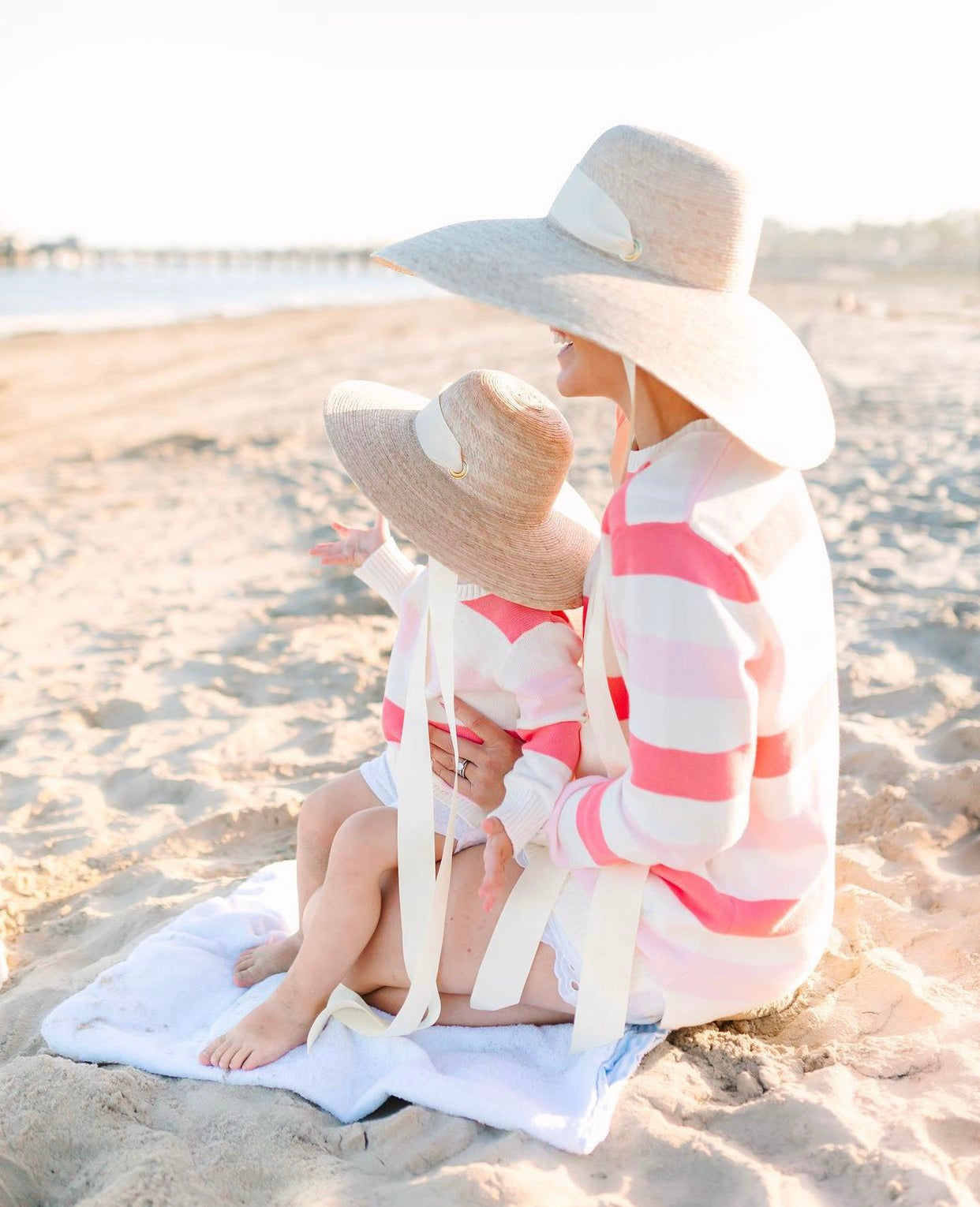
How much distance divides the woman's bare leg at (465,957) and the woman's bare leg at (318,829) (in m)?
0.18

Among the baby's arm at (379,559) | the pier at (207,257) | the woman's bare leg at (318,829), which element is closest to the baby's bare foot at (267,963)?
the woman's bare leg at (318,829)

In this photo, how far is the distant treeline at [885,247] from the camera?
42.8m

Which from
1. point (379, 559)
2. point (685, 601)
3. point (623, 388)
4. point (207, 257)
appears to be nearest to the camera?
point (685, 601)

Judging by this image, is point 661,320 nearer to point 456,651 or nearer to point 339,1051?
point 456,651

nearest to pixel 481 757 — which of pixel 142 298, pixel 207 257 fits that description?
pixel 142 298

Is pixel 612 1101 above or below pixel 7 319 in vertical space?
above

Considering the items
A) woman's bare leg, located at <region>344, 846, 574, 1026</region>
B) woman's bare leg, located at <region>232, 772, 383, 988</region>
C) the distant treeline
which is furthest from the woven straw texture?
the distant treeline

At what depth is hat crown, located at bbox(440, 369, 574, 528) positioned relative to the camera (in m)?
1.97

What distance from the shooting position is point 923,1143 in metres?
1.72

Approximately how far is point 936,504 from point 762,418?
4252 mm

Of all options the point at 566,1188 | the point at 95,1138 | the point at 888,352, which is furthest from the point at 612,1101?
the point at 888,352

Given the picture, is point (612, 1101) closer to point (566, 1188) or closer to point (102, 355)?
point (566, 1188)

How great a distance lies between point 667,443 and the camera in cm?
171

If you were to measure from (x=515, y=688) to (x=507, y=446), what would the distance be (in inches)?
16.5
